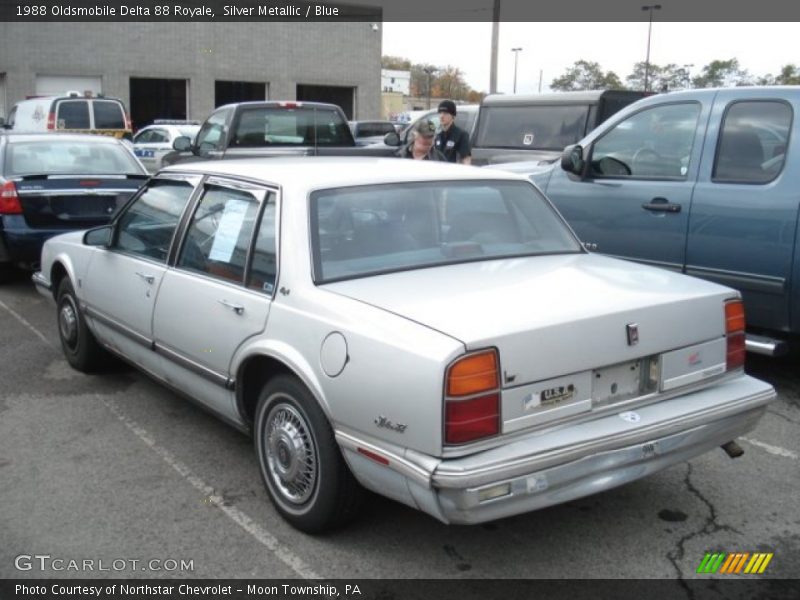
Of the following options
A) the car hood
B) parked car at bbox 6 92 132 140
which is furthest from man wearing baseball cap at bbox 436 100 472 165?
parked car at bbox 6 92 132 140

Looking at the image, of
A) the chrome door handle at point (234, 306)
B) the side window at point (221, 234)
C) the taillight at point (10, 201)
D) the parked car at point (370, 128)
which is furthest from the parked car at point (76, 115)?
the chrome door handle at point (234, 306)

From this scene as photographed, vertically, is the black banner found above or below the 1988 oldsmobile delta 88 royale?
below

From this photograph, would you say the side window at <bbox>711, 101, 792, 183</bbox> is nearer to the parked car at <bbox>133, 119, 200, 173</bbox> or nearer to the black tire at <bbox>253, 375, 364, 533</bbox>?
the black tire at <bbox>253, 375, 364, 533</bbox>

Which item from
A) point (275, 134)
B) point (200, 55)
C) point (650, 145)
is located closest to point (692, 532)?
point (650, 145)

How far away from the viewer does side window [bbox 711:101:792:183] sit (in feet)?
17.9

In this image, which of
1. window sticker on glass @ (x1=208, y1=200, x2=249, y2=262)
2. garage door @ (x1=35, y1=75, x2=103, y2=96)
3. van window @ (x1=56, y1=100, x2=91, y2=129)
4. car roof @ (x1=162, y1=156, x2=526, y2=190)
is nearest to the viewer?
car roof @ (x1=162, y1=156, x2=526, y2=190)

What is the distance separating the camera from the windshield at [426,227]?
3820 mm

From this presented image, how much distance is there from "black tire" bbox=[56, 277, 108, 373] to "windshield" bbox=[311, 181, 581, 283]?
106 inches

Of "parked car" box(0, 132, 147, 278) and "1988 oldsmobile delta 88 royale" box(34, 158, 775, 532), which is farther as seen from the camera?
"parked car" box(0, 132, 147, 278)

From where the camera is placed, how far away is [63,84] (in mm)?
29703

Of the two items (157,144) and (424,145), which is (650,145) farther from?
(157,144)

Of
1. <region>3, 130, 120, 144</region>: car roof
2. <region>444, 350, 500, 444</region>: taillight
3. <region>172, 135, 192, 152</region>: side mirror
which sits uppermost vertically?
<region>3, 130, 120, 144</region>: car roof

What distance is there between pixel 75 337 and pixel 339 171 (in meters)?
2.77

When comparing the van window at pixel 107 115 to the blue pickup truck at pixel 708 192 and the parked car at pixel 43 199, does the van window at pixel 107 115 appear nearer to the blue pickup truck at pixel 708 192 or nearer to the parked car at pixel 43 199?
the parked car at pixel 43 199
